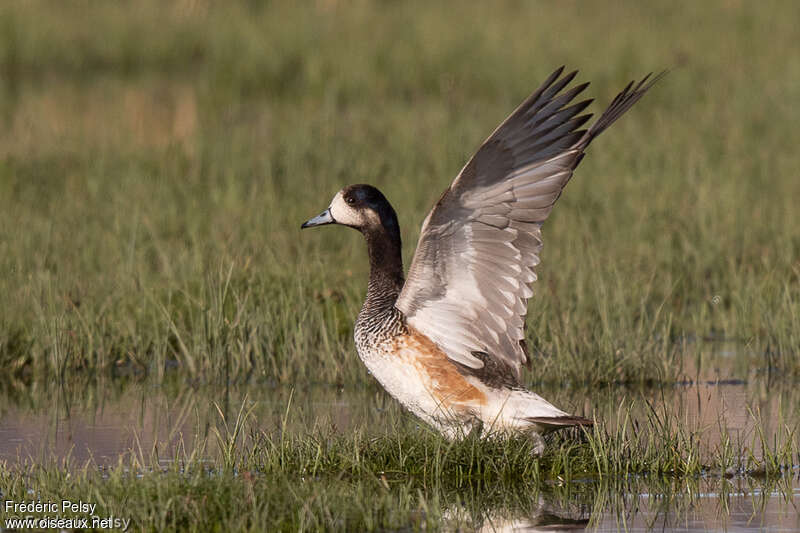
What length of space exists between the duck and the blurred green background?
161cm

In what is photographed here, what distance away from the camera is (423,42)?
17.5 meters

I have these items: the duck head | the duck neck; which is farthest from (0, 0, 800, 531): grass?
the duck head

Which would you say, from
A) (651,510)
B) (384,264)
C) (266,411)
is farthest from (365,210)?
(651,510)

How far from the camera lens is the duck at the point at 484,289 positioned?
604cm

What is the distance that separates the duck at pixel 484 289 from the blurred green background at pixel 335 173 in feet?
5.29

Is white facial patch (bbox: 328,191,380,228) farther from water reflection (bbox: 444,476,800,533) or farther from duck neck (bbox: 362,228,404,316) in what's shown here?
water reflection (bbox: 444,476,800,533)

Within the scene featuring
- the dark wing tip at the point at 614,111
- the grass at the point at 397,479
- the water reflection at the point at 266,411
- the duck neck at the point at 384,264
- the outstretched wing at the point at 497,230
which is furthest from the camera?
the duck neck at the point at 384,264

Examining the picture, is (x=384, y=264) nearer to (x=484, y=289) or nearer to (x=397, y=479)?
(x=484, y=289)

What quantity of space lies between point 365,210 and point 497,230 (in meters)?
0.97

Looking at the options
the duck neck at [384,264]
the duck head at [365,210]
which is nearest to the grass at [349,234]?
the duck neck at [384,264]

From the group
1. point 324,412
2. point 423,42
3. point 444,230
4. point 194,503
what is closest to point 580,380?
point 324,412

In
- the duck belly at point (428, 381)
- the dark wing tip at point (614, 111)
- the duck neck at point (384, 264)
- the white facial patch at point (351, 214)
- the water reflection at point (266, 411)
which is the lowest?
the water reflection at point (266, 411)

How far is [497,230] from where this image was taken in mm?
6172

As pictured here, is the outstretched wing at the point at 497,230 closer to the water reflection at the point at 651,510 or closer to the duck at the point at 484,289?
the duck at the point at 484,289
